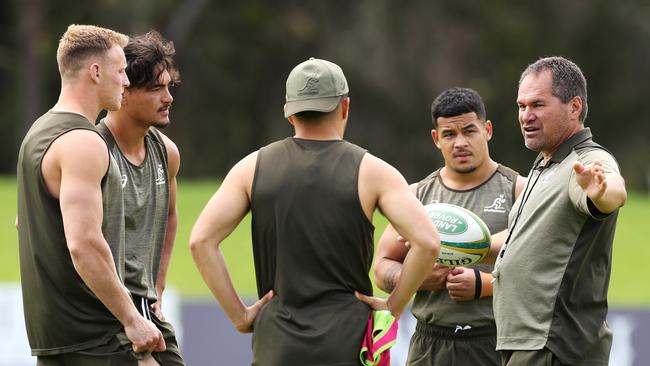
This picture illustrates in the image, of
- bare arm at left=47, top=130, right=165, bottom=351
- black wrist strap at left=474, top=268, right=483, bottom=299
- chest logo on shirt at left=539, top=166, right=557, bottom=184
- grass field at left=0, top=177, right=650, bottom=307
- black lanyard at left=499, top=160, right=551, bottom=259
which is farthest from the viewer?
grass field at left=0, top=177, right=650, bottom=307

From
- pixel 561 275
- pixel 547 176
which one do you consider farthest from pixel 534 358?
pixel 547 176

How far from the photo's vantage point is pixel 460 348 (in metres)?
6.42

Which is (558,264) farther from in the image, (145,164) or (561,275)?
(145,164)

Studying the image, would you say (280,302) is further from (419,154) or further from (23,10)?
(23,10)

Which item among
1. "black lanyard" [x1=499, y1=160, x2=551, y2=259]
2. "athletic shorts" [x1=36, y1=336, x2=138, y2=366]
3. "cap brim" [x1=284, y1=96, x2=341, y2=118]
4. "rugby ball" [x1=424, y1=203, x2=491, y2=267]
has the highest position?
"cap brim" [x1=284, y1=96, x2=341, y2=118]

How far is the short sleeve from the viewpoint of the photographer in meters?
5.20

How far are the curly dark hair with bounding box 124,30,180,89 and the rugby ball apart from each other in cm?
162

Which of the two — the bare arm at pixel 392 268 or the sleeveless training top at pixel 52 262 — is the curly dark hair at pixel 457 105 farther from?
the sleeveless training top at pixel 52 262

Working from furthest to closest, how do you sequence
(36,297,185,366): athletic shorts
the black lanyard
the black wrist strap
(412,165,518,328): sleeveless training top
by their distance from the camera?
(412,165,518,328): sleeveless training top
the black wrist strap
the black lanyard
(36,297,185,366): athletic shorts

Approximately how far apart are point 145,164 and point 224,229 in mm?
780

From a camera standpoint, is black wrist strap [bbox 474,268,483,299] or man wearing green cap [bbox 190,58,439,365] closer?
man wearing green cap [bbox 190,58,439,365]

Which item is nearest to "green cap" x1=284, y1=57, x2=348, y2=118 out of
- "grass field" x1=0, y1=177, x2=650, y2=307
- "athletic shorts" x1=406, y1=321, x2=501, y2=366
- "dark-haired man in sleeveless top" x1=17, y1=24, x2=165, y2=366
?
"dark-haired man in sleeveless top" x1=17, y1=24, x2=165, y2=366

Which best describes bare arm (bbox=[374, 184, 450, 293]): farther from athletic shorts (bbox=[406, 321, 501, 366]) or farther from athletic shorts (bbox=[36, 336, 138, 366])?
athletic shorts (bbox=[36, 336, 138, 366])

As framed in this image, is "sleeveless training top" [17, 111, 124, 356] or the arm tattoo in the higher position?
"sleeveless training top" [17, 111, 124, 356]
